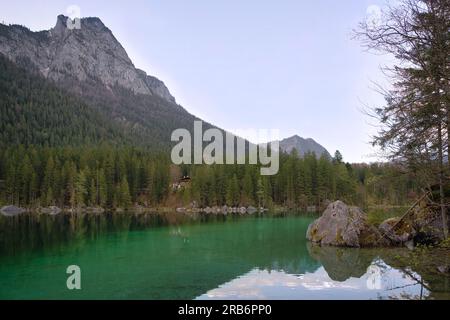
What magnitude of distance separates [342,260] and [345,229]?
656cm

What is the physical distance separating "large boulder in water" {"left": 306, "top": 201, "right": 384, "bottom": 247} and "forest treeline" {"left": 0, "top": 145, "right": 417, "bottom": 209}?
2594 inches

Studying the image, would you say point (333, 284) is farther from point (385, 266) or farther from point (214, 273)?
point (214, 273)

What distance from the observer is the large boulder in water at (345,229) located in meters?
27.6

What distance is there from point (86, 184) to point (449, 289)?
9668 centimetres

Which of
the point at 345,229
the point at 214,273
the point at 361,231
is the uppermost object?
the point at 345,229

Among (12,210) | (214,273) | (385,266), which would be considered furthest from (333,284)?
(12,210)

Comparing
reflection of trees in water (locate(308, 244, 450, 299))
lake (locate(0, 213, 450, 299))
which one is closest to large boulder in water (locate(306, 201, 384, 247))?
reflection of trees in water (locate(308, 244, 450, 299))

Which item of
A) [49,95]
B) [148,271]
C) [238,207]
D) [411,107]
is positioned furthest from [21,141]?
[411,107]

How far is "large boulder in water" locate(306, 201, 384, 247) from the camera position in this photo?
90.6ft

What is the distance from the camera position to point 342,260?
22500 mm

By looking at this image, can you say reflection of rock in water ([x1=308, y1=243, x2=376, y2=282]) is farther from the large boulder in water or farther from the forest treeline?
the forest treeline

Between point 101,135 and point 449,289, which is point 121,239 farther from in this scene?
point 101,135

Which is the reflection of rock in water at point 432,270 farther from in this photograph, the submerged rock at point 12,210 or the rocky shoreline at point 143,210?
the submerged rock at point 12,210
